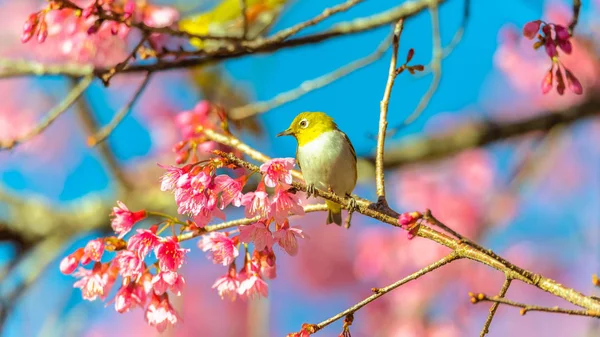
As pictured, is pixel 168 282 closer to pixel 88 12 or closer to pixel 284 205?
pixel 284 205

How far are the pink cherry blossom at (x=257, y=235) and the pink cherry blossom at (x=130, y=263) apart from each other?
0.29m

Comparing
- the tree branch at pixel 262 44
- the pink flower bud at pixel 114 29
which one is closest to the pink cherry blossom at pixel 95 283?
the tree branch at pixel 262 44

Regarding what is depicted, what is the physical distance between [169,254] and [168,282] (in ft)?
0.29

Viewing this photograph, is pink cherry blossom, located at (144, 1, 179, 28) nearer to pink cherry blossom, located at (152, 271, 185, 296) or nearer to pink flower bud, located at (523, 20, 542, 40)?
pink cherry blossom, located at (152, 271, 185, 296)

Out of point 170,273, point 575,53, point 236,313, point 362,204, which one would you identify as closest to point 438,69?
point 362,204

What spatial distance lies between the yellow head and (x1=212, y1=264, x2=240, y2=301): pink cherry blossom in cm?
87

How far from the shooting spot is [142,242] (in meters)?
1.79

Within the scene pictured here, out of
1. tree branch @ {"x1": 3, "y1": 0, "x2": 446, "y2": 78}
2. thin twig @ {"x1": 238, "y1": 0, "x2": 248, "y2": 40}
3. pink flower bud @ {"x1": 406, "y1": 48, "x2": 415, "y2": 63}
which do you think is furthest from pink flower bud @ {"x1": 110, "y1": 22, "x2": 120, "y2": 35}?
pink flower bud @ {"x1": 406, "y1": 48, "x2": 415, "y2": 63}

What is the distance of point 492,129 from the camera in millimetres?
4613

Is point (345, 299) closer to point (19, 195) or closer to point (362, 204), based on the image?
point (19, 195)

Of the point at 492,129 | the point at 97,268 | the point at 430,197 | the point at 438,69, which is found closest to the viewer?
the point at 97,268

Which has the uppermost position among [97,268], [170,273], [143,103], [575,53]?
[143,103]

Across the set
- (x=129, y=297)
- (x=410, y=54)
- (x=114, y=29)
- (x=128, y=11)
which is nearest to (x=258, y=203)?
(x=129, y=297)

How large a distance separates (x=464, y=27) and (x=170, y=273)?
178 centimetres
